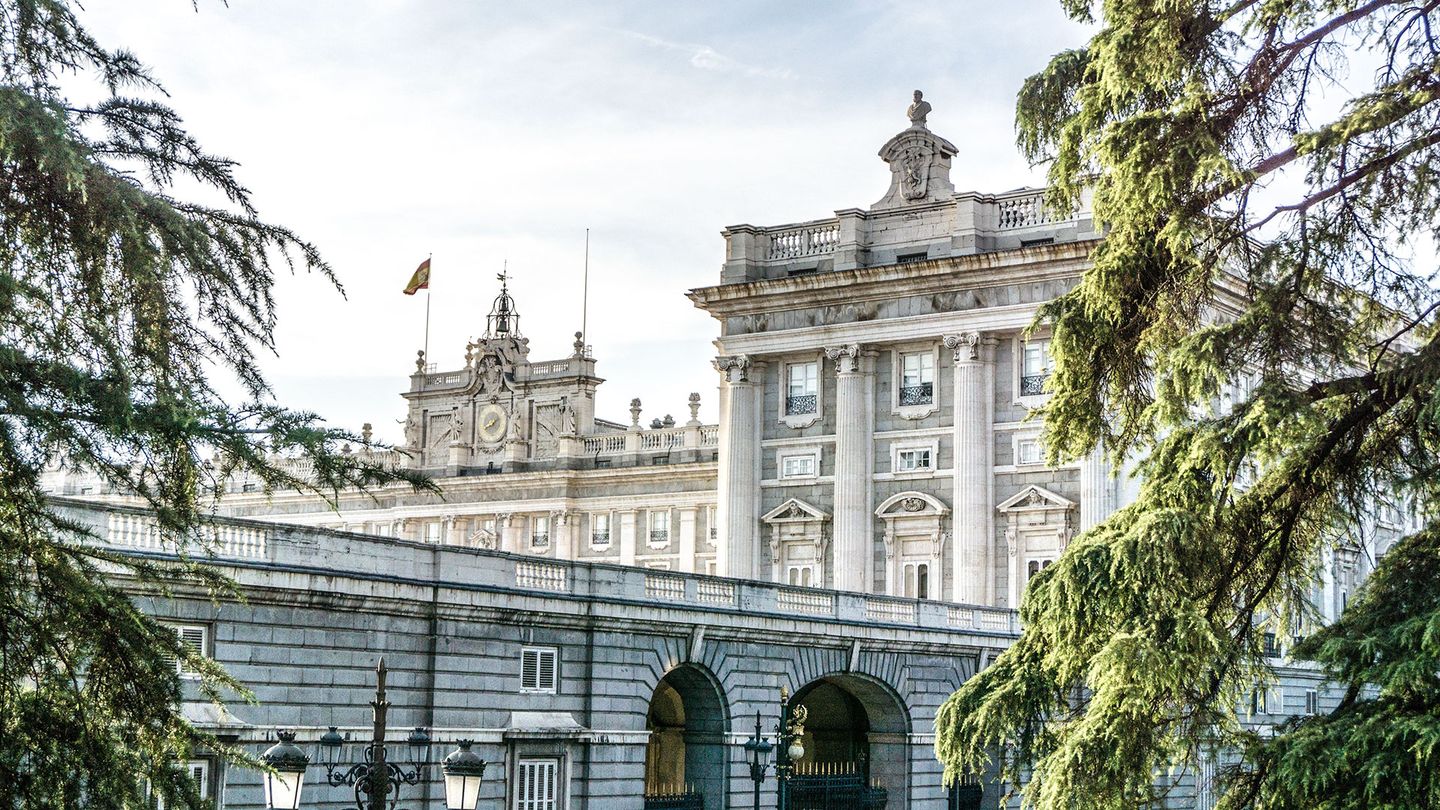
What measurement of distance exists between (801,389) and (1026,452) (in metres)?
7.37

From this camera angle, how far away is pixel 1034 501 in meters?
52.0

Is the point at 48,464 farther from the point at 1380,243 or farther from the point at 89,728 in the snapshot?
the point at 1380,243

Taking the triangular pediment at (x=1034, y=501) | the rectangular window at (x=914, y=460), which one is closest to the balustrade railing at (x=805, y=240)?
the rectangular window at (x=914, y=460)

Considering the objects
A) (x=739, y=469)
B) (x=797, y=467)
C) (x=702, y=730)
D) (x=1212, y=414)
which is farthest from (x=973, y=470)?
(x=1212, y=414)

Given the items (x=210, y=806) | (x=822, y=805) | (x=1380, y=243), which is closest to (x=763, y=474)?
(x=822, y=805)

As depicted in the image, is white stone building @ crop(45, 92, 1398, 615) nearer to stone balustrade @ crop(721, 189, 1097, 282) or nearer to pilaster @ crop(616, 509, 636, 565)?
stone balustrade @ crop(721, 189, 1097, 282)

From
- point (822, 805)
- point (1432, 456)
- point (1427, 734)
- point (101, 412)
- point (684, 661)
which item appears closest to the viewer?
point (101, 412)

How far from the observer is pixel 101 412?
32.4 ft

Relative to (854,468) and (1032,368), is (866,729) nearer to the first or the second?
(854,468)

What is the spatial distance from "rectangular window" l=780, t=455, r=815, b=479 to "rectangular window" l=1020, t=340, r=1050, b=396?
6.73 m

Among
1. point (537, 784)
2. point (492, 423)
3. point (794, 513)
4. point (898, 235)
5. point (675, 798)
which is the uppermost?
point (898, 235)

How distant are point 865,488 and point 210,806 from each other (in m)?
44.6

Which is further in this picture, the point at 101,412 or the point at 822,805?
the point at 822,805

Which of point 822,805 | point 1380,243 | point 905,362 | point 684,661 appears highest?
point 905,362
